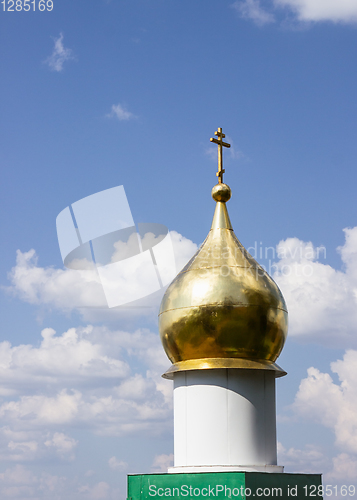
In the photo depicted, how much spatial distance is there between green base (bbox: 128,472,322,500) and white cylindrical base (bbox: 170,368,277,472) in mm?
519

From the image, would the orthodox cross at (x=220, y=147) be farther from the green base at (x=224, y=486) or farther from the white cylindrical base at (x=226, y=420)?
the green base at (x=224, y=486)

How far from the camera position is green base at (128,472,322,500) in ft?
38.8

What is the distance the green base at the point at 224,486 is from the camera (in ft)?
38.8

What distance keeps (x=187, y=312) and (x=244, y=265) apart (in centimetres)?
164

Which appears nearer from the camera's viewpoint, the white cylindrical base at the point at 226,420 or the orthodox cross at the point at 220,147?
the white cylindrical base at the point at 226,420

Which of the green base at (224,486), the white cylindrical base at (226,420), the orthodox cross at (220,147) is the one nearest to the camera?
the green base at (224,486)

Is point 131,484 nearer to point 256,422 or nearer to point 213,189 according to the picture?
point 256,422

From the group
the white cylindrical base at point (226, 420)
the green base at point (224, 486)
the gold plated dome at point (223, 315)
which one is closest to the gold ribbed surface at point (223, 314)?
the gold plated dome at point (223, 315)

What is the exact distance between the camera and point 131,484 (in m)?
13.2

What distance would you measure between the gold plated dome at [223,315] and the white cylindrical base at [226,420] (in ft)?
1.17

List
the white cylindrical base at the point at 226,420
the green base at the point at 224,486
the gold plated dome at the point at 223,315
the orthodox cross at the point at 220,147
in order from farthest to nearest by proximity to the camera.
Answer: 1. the orthodox cross at the point at 220,147
2. the gold plated dome at the point at 223,315
3. the white cylindrical base at the point at 226,420
4. the green base at the point at 224,486

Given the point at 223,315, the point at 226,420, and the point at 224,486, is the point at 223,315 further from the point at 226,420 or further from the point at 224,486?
the point at 224,486

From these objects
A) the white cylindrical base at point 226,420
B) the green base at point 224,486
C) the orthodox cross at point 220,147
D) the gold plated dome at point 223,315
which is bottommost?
the green base at point 224,486

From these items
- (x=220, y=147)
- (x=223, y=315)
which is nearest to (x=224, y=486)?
(x=223, y=315)
